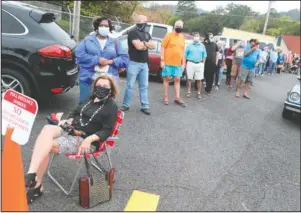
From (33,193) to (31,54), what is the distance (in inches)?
103

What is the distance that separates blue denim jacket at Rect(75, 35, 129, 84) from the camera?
5027 mm

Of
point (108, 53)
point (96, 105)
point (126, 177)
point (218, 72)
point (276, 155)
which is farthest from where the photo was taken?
point (218, 72)

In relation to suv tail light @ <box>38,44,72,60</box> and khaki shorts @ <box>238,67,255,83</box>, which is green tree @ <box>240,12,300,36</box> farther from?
suv tail light @ <box>38,44,72,60</box>

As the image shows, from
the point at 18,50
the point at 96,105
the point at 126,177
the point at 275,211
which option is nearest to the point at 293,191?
the point at 275,211

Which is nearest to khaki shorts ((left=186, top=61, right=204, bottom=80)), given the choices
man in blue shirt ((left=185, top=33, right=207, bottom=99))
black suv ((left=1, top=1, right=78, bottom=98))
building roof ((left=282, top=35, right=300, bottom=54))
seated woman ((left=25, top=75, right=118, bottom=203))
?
man in blue shirt ((left=185, top=33, right=207, bottom=99))

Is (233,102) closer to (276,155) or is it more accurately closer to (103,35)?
(276,155)

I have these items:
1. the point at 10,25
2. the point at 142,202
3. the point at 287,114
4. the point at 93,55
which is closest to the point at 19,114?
the point at 142,202

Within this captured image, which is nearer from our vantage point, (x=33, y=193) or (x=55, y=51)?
(x=33, y=193)

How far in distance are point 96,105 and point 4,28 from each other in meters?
A: 2.52

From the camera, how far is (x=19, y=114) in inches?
100

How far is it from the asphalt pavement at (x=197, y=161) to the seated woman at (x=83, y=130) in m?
0.34

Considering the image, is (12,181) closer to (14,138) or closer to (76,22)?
(14,138)

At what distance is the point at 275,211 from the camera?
12.9 ft

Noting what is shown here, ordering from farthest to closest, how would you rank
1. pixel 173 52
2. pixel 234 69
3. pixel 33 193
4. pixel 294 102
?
1. pixel 234 69
2. pixel 294 102
3. pixel 173 52
4. pixel 33 193
